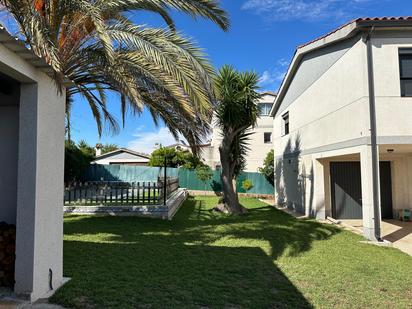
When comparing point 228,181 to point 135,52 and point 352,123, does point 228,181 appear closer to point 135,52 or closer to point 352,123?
point 352,123

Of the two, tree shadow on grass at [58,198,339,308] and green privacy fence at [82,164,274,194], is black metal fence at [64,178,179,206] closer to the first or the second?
tree shadow on grass at [58,198,339,308]

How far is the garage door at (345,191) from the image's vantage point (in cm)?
1343

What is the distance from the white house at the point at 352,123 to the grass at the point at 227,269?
2.63 metres

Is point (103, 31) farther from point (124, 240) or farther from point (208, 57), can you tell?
point (124, 240)

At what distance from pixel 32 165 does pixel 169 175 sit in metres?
21.6

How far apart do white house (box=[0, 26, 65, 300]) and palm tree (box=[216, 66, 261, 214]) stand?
9.23 meters

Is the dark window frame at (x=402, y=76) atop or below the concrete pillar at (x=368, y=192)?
atop

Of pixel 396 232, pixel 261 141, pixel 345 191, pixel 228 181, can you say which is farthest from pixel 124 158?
pixel 396 232

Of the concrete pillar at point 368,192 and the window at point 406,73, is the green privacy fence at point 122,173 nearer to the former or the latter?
the concrete pillar at point 368,192

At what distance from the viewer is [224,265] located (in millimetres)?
6383

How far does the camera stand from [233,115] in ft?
45.9

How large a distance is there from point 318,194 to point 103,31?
427 inches

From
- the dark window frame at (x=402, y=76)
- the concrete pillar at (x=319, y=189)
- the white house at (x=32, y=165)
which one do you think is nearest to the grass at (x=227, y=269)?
the white house at (x=32, y=165)

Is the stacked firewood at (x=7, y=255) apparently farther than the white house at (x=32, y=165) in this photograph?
Yes
